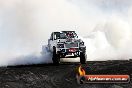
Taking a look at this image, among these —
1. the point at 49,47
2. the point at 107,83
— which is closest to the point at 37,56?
the point at 49,47

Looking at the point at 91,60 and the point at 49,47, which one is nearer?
the point at 49,47

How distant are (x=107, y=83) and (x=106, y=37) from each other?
62.9 feet

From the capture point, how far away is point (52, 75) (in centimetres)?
2161

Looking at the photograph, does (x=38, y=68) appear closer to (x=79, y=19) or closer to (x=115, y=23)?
(x=115, y=23)

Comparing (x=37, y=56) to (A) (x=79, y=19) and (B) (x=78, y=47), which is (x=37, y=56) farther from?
(A) (x=79, y=19)

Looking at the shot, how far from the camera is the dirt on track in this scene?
61.2 ft

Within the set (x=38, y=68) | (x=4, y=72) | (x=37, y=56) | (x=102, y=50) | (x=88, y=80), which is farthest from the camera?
(x=102, y=50)

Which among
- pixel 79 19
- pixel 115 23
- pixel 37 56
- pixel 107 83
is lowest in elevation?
pixel 107 83

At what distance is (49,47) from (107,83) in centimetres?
919

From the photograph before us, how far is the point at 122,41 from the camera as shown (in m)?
35.6

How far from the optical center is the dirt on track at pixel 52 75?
61.2 ft

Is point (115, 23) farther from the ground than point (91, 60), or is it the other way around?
point (115, 23)

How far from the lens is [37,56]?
95.9 ft

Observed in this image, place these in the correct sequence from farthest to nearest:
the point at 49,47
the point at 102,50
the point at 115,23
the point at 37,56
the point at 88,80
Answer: the point at 115,23
the point at 102,50
the point at 37,56
the point at 49,47
the point at 88,80
